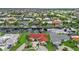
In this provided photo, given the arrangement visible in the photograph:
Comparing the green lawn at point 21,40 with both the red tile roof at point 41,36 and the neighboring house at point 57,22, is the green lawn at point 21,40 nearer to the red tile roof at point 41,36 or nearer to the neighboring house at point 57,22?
the red tile roof at point 41,36

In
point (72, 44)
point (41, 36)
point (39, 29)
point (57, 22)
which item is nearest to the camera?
point (72, 44)

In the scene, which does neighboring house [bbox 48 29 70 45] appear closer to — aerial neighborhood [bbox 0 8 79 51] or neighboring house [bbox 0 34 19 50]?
aerial neighborhood [bbox 0 8 79 51]

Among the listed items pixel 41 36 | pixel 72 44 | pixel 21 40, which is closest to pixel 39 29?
pixel 41 36

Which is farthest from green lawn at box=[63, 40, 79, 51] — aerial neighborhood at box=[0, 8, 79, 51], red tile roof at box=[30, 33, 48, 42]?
red tile roof at box=[30, 33, 48, 42]

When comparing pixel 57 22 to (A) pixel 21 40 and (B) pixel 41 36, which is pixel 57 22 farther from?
(A) pixel 21 40

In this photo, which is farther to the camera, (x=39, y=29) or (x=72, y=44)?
(x=39, y=29)
